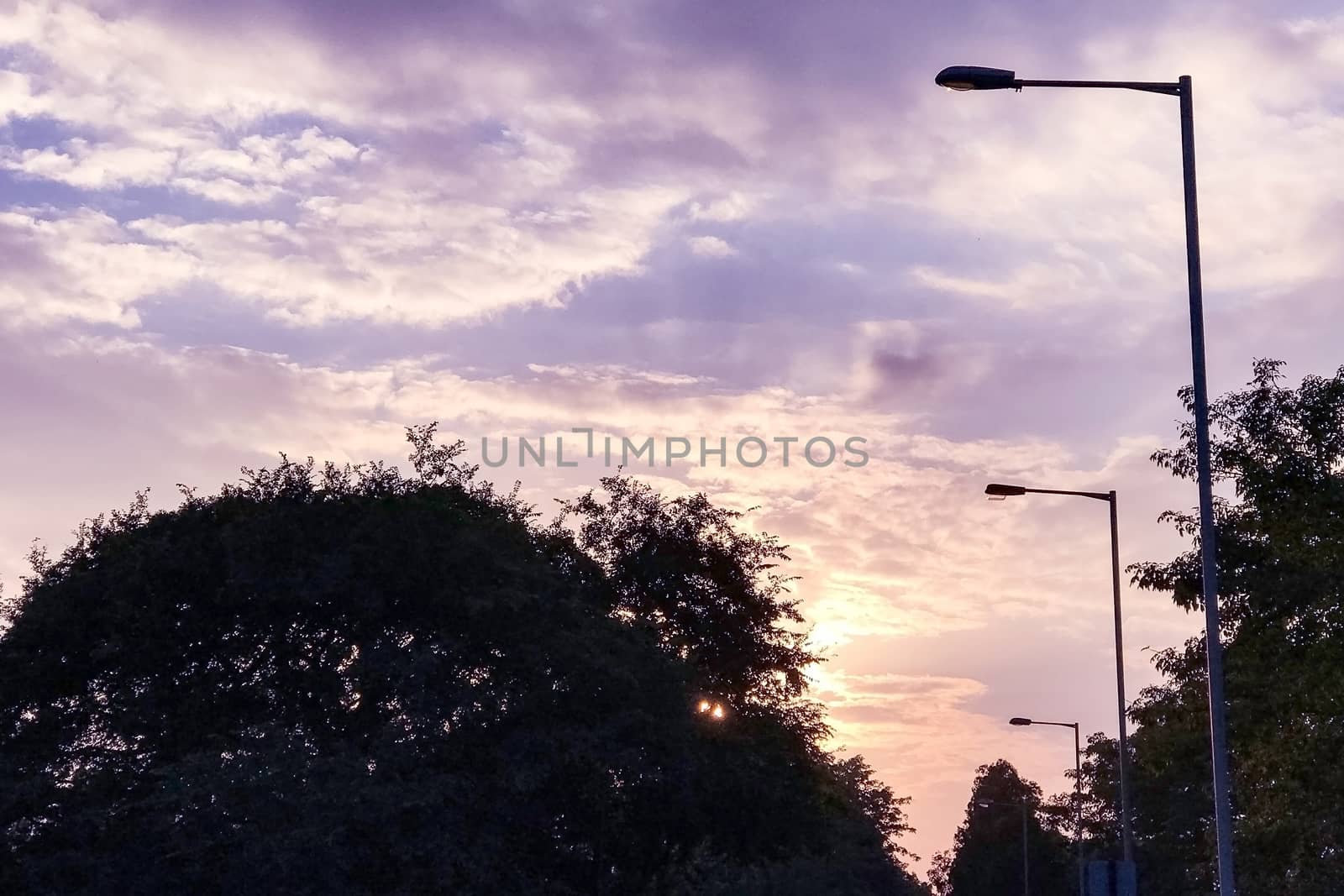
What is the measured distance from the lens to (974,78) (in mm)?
18797

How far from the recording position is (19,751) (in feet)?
120

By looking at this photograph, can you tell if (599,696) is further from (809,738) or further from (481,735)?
(809,738)

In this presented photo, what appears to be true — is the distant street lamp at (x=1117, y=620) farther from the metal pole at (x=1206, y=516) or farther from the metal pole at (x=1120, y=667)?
the metal pole at (x=1206, y=516)

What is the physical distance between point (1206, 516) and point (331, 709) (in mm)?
22722

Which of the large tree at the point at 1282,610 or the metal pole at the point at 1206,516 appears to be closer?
the metal pole at the point at 1206,516

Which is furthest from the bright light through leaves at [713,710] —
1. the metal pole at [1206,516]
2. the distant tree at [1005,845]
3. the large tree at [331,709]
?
the distant tree at [1005,845]

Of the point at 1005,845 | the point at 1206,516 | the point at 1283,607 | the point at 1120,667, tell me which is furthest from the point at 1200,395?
the point at 1005,845

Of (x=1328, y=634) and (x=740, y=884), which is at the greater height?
(x=1328, y=634)

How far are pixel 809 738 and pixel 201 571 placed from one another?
67.8ft

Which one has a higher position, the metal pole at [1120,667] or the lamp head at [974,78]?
the lamp head at [974,78]

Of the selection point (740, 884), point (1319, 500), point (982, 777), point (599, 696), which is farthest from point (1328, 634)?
point (982, 777)

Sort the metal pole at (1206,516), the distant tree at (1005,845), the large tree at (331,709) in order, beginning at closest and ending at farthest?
1. the metal pole at (1206,516)
2. the large tree at (331,709)
3. the distant tree at (1005,845)

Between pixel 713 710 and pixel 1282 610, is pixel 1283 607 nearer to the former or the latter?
pixel 1282 610

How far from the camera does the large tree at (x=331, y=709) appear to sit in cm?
3391
